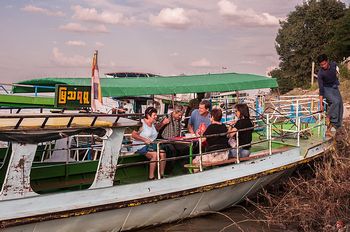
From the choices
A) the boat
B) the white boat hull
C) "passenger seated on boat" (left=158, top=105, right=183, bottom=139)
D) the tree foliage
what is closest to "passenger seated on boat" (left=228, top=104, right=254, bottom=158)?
the boat

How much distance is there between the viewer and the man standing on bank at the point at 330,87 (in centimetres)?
941

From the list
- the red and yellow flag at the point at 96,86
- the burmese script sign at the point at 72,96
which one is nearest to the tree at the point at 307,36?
the red and yellow flag at the point at 96,86

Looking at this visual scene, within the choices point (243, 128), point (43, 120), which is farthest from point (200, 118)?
point (43, 120)

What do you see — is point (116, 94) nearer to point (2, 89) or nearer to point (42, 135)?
point (2, 89)

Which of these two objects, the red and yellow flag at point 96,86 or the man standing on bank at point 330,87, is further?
the man standing on bank at point 330,87

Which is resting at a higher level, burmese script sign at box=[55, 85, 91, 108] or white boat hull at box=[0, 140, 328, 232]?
burmese script sign at box=[55, 85, 91, 108]

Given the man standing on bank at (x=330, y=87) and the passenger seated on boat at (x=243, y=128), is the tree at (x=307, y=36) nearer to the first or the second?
the man standing on bank at (x=330, y=87)

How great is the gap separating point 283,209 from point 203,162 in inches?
59.7

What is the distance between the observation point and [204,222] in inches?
318

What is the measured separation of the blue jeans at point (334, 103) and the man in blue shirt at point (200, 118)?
2.62 metres

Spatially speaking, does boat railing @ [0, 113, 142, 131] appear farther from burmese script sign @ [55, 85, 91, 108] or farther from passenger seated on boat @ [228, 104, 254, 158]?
passenger seated on boat @ [228, 104, 254, 158]

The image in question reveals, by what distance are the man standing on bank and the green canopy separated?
2.96 meters

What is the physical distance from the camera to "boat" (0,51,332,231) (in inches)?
229

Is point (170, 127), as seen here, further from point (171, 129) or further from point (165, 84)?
point (165, 84)
